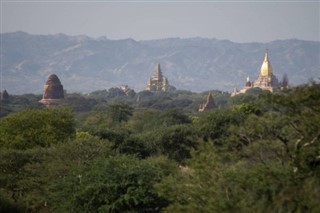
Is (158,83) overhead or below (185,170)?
overhead

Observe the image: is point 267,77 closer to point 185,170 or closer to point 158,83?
point 158,83

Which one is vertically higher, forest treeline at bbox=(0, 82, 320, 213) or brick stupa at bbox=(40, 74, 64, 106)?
brick stupa at bbox=(40, 74, 64, 106)

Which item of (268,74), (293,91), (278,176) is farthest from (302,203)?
(268,74)

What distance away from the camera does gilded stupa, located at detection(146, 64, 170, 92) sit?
16400cm

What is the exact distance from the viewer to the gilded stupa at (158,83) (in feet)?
538

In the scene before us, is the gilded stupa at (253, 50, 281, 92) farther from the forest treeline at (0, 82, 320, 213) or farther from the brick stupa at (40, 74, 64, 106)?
the forest treeline at (0, 82, 320, 213)

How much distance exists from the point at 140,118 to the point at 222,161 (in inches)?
1888

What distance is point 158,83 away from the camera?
168375mm

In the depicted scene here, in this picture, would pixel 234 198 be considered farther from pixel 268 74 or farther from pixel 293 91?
pixel 268 74

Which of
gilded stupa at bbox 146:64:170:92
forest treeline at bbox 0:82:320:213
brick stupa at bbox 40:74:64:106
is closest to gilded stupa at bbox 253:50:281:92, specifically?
gilded stupa at bbox 146:64:170:92

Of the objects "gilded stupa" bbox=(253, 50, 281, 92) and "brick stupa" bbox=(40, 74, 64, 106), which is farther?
"gilded stupa" bbox=(253, 50, 281, 92)

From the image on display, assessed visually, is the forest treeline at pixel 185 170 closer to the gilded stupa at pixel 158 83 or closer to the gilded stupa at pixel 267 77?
the gilded stupa at pixel 267 77

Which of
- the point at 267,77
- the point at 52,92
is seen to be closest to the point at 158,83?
the point at 267,77

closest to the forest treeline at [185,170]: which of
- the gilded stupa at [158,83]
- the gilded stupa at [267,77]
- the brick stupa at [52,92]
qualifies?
the brick stupa at [52,92]
